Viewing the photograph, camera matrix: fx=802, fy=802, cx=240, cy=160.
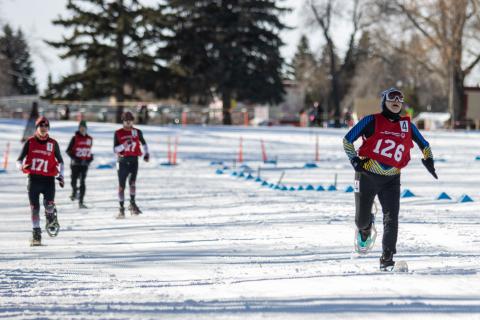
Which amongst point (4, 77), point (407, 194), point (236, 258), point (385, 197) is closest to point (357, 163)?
point (385, 197)

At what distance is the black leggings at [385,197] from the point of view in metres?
7.66

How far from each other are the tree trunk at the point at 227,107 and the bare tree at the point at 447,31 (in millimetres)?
11320

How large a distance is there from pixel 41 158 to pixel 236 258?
11.5ft

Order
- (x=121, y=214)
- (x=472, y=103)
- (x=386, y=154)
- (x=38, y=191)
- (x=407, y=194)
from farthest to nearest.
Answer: (x=472, y=103)
(x=407, y=194)
(x=121, y=214)
(x=38, y=191)
(x=386, y=154)

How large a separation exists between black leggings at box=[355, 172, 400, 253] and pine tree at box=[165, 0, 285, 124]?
4359 centimetres

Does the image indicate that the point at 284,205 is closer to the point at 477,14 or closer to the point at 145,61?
the point at 477,14

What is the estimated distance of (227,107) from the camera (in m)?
53.9

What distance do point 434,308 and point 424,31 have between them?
43438 millimetres

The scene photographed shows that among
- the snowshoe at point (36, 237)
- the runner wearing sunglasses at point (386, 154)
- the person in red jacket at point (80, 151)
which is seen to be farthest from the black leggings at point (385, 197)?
the person in red jacket at point (80, 151)

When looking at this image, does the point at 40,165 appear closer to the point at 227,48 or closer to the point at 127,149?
the point at 127,149

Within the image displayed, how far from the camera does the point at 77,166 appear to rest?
16.4m

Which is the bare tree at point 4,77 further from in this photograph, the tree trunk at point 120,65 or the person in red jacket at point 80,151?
the person in red jacket at point 80,151

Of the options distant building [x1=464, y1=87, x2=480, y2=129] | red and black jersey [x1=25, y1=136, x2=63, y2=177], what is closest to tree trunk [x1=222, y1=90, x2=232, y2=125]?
distant building [x1=464, y1=87, x2=480, y2=129]

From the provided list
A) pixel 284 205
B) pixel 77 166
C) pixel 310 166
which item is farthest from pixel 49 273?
pixel 310 166
